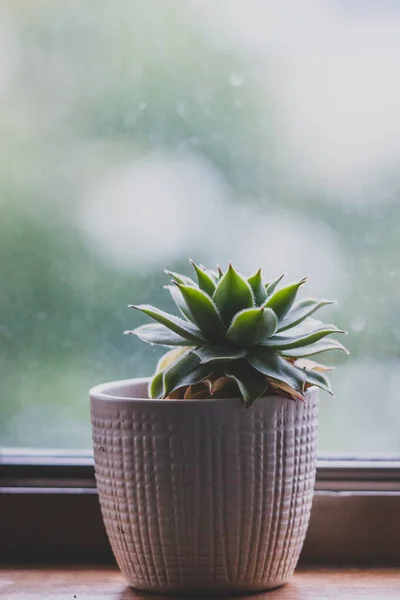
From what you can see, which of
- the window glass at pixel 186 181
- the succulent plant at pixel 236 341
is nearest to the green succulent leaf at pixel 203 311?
the succulent plant at pixel 236 341

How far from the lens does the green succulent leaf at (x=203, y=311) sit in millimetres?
768

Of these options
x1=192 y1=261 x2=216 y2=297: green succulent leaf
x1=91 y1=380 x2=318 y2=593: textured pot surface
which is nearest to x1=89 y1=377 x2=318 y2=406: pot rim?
x1=91 y1=380 x2=318 y2=593: textured pot surface

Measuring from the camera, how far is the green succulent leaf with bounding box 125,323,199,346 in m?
0.79

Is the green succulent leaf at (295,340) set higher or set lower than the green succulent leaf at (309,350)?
higher

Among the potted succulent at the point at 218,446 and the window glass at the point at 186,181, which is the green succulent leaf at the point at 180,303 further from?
the window glass at the point at 186,181

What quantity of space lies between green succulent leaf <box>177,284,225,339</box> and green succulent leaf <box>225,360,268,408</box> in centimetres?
4

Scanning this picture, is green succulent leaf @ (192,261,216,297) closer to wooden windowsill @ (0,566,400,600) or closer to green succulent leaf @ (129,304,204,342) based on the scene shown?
green succulent leaf @ (129,304,204,342)

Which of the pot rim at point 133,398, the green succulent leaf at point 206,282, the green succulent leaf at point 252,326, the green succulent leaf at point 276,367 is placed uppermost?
the green succulent leaf at point 206,282

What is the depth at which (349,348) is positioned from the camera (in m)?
1.00

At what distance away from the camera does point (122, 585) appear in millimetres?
855

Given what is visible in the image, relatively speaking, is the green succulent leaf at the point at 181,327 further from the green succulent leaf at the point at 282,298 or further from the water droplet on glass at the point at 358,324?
the water droplet on glass at the point at 358,324

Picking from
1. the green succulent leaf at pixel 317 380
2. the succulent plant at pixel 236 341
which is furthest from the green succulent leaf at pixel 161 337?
the green succulent leaf at pixel 317 380

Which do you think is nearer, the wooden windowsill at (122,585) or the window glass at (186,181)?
the wooden windowsill at (122,585)

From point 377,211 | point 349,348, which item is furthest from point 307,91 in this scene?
point 349,348
